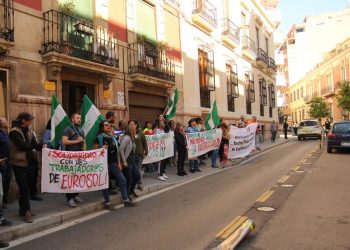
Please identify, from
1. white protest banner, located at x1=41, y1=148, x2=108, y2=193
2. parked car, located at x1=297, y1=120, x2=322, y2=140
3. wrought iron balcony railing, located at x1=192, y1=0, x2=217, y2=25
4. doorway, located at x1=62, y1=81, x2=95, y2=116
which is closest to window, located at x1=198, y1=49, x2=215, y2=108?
wrought iron balcony railing, located at x1=192, y1=0, x2=217, y2=25

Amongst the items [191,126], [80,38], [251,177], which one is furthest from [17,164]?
[191,126]

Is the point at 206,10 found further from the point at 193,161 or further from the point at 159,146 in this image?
the point at 159,146

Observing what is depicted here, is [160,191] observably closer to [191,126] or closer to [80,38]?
[191,126]

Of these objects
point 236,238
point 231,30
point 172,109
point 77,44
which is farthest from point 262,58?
point 236,238

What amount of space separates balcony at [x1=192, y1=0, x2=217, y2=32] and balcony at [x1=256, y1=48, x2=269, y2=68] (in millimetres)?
8056

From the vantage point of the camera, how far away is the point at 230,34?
70.2 feet

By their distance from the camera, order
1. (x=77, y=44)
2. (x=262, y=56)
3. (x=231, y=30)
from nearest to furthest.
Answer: (x=77, y=44)
(x=231, y=30)
(x=262, y=56)

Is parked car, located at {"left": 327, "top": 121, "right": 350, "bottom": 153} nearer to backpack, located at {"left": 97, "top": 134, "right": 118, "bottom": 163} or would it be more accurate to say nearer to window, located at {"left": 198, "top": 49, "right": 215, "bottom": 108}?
window, located at {"left": 198, "top": 49, "right": 215, "bottom": 108}

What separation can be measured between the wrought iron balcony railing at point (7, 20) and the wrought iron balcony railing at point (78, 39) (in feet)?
3.50

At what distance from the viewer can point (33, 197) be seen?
7.77 m

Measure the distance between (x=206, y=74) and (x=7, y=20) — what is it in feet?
37.9

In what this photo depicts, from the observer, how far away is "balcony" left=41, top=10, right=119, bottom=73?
9.41 metres

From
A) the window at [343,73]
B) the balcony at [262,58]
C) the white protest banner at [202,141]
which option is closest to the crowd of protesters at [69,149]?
the white protest banner at [202,141]

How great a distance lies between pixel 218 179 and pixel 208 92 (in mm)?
9367
